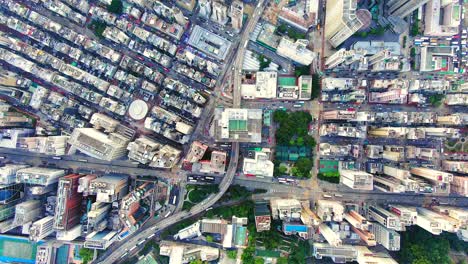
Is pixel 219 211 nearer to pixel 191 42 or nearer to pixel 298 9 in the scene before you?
pixel 191 42

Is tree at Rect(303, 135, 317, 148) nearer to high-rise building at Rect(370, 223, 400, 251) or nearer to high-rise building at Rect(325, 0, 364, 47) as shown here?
high-rise building at Rect(325, 0, 364, 47)

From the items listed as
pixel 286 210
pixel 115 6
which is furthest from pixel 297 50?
pixel 115 6

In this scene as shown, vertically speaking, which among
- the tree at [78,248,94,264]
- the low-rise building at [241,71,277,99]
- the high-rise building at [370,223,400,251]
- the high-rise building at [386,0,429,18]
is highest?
the high-rise building at [386,0,429,18]

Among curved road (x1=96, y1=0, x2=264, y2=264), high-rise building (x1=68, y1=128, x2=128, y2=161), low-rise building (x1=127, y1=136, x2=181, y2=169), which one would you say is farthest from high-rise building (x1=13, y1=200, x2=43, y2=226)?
low-rise building (x1=127, y1=136, x2=181, y2=169)

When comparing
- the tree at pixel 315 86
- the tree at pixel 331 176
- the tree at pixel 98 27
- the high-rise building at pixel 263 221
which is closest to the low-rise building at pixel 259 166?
the high-rise building at pixel 263 221

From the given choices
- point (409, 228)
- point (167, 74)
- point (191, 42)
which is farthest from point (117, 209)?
point (409, 228)

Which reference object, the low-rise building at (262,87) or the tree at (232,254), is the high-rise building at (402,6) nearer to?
the low-rise building at (262,87)
